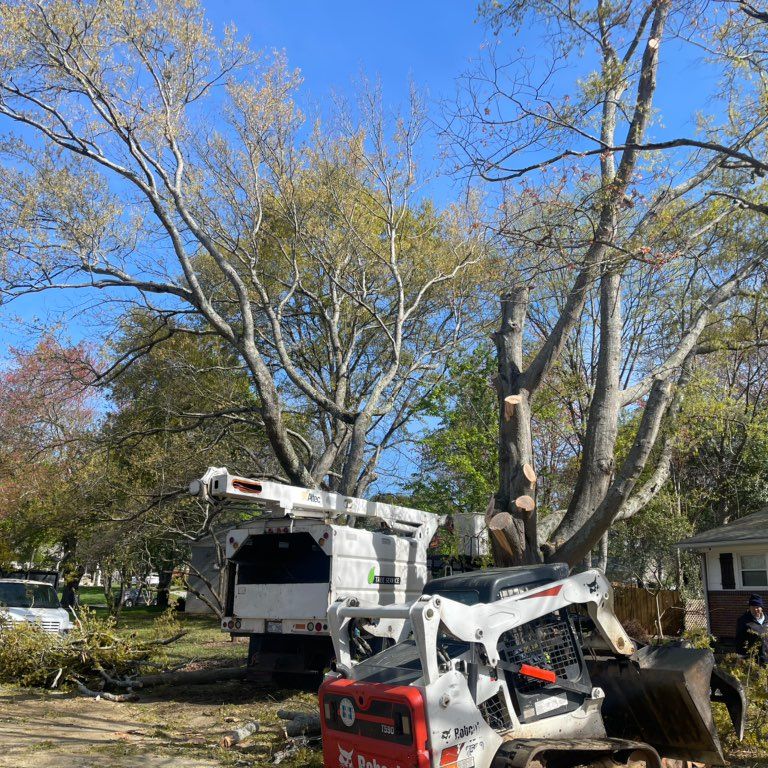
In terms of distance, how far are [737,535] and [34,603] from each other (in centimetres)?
1657

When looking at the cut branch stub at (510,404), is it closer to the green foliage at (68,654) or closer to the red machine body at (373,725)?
the red machine body at (373,725)

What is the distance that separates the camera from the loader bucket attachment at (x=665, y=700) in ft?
19.5

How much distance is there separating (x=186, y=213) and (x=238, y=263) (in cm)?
426

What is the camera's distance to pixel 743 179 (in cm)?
1020

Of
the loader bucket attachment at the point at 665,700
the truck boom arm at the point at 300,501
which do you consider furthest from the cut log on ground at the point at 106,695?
the loader bucket attachment at the point at 665,700

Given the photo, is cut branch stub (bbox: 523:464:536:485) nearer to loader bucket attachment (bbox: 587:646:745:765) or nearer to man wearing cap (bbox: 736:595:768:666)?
loader bucket attachment (bbox: 587:646:745:765)

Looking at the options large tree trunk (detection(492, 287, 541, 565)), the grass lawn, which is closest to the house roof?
large tree trunk (detection(492, 287, 541, 565))

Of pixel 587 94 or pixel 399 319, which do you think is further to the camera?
→ pixel 399 319

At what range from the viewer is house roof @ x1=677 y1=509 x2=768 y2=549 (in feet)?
59.8

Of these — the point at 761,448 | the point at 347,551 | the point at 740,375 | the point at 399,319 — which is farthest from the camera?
the point at 740,375

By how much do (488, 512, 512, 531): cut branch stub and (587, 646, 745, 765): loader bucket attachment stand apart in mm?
2749

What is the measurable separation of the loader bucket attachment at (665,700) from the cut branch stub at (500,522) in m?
2.75

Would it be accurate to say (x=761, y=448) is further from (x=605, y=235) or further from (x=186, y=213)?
(x=186, y=213)

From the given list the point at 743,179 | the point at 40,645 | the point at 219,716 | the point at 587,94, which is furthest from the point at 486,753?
the point at 40,645
